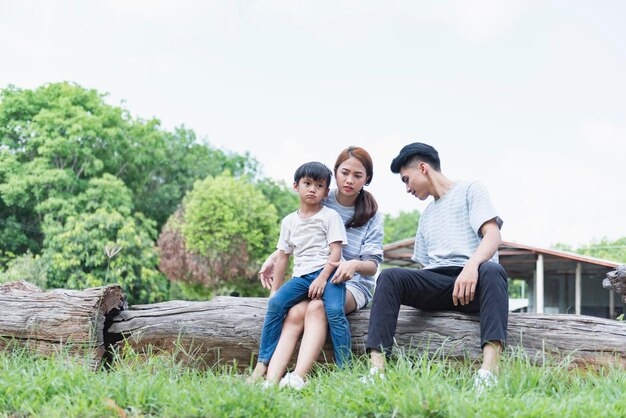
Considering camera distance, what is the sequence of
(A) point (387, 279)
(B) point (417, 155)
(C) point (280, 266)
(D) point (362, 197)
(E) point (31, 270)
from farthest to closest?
(E) point (31, 270), (D) point (362, 197), (C) point (280, 266), (B) point (417, 155), (A) point (387, 279)

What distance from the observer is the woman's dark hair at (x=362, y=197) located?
4.56 m

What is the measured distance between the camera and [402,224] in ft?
161

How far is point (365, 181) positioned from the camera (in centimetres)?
465

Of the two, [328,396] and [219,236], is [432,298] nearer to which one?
[328,396]

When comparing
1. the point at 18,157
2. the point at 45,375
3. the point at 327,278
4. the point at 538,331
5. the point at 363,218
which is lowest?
the point at 45,375

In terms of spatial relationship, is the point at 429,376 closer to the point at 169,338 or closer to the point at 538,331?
the point at 538,331

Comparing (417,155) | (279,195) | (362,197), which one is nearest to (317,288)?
(362,197)

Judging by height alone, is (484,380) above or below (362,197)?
below

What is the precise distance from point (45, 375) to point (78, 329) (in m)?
1.04

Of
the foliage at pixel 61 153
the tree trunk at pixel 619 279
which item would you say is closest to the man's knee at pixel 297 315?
the tree trunk at pixel 619 279

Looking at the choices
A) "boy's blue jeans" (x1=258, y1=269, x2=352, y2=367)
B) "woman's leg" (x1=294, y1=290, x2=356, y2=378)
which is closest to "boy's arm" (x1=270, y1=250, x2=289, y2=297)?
"boy's blue jeans" (x1=258, y1=269, x2=352, y2=367)

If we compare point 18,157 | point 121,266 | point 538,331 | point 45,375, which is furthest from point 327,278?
point 18,157

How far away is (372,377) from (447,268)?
3.60 feet

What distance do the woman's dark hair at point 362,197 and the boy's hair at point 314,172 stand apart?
249mm
